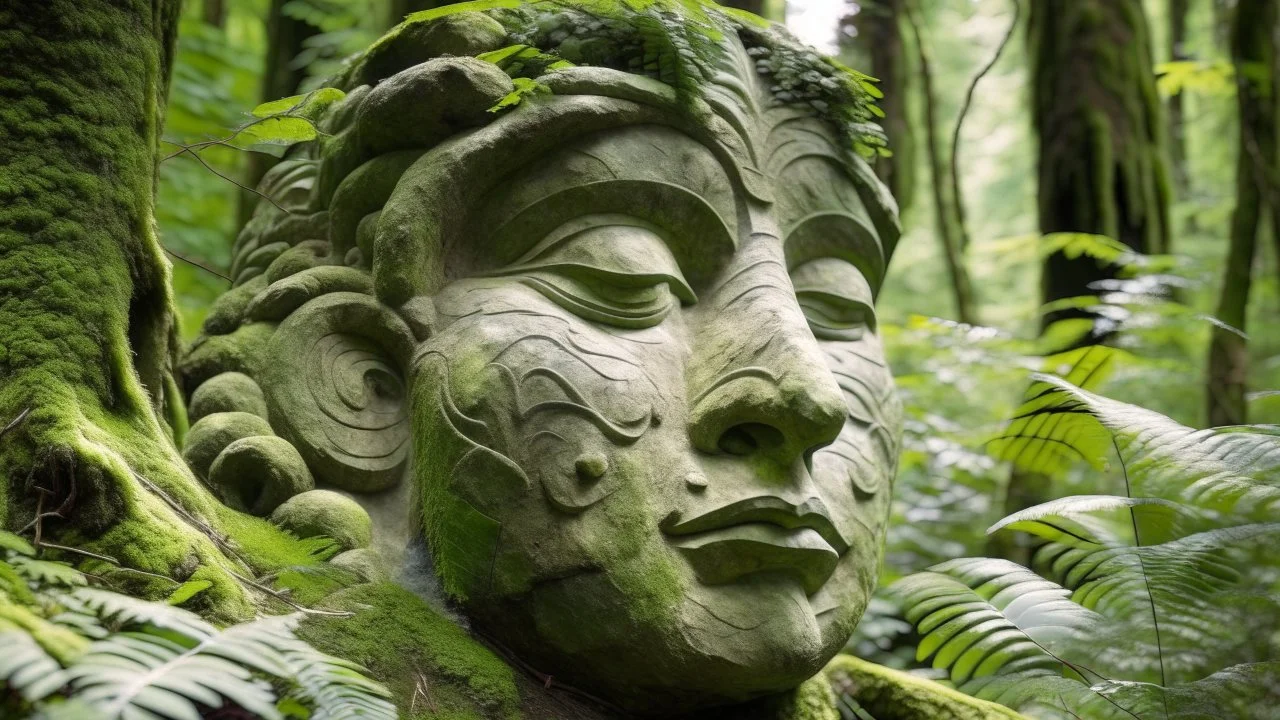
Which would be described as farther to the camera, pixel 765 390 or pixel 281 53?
pixel 281 53

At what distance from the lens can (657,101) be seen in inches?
134

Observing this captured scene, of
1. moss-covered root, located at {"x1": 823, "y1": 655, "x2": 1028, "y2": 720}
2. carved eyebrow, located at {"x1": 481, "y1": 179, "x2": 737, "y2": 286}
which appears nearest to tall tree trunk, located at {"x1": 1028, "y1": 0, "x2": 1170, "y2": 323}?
moss-covered root, located at {"x1": 823, "y1": 655, "x2": 1028, "y2": 720}

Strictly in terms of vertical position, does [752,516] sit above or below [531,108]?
below

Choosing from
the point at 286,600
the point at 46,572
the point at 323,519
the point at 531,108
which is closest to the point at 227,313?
the point at 323,519

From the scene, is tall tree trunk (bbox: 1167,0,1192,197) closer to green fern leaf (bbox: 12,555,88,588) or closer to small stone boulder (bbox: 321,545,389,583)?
small stone boulder (bbox: 321,545,389,583)

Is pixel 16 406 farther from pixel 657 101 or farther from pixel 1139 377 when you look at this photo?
pixel 1139 377

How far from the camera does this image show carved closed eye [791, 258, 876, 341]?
147 inches

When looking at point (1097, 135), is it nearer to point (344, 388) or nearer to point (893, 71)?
point (893, 71)

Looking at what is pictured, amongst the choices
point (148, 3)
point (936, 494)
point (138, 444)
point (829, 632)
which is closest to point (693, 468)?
point (829, 632)

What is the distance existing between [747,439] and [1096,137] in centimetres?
504

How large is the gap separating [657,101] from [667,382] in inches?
36.5

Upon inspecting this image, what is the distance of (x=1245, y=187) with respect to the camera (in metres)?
6.41

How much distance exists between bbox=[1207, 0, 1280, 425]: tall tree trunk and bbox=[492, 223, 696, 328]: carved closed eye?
447 centimetres

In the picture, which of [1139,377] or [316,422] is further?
[1139,377]
